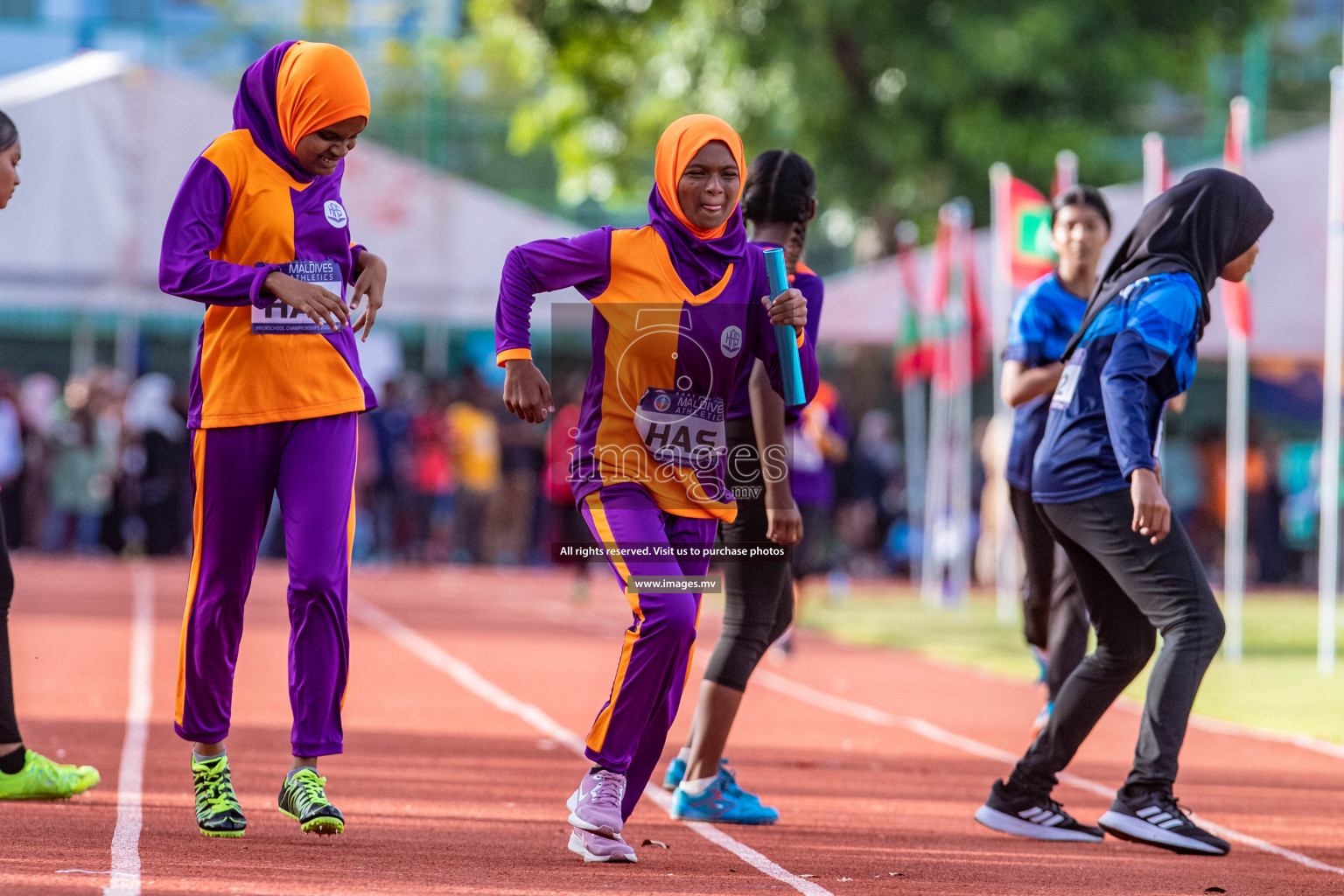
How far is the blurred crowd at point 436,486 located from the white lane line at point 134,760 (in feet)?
18.5

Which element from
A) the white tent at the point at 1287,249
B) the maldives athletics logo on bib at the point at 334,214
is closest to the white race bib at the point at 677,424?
the maldives athletics logo on bib at the point at 334,214

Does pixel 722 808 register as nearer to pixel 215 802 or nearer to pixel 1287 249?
pixel 215 802

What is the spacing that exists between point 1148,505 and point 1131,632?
665mm

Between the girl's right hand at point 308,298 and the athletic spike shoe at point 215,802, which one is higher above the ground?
the girl's right hand at point 308,298

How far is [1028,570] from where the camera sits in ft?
25.9

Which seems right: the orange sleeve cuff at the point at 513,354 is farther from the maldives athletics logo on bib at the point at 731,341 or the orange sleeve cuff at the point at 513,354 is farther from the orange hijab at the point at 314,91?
the orange hijab at the point at 314,91

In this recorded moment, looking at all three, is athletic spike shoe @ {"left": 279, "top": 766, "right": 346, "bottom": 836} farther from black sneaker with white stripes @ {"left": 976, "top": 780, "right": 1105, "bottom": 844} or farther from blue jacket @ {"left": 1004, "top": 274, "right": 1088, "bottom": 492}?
blue jacket @ {"left": 1004, "top": 274, "right": 1088, "bottom": 492}

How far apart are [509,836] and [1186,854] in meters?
2.15

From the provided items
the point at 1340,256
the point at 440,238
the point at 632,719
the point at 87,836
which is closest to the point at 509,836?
the point at 632,719

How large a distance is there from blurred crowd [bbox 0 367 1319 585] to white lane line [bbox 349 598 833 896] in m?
4.44

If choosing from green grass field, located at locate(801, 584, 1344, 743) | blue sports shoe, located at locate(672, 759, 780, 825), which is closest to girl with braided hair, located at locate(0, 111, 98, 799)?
blue sports shoe, located at locate(672, 759, 780, 825)

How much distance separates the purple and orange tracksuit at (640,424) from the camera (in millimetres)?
5262

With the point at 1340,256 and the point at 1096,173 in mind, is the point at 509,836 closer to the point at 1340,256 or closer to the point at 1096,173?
the point at 1340,256

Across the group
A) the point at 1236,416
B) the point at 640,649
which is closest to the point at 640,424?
the point at 640,649
